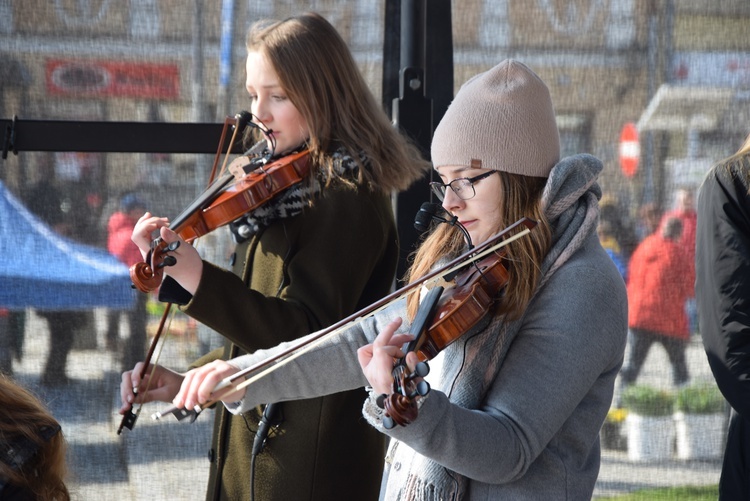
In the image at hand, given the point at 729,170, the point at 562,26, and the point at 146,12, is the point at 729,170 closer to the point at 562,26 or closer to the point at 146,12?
the point at 562,26

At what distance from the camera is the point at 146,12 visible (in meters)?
2.45

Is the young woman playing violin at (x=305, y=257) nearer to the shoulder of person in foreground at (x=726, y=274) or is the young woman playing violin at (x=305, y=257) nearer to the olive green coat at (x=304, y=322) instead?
the olive green coat at (x=304, y=322)

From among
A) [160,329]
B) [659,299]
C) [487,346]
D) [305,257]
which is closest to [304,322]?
[305,257]

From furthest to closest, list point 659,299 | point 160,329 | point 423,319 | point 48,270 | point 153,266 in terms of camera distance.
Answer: point 659,299, point 48,270, point 160,329, point 153,266, point 423,319

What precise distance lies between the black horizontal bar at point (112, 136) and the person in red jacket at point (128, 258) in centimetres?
20

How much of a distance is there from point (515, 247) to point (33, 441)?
0.82 meters

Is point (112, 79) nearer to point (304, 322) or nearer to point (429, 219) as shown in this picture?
point (304, 322)

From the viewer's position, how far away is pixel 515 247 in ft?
4.90

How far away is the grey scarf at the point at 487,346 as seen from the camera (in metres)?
1.42

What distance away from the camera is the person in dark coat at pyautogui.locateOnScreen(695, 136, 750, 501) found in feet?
5.99

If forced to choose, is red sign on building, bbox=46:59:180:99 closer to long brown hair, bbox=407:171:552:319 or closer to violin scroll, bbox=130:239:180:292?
violin scroll, bbox=130:239:180:292

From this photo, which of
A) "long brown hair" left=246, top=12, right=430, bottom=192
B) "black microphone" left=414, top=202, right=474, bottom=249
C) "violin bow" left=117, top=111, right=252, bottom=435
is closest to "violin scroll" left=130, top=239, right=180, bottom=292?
"violin bow" left=117, top=111, right=252, bottom=435

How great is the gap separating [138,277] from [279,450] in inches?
18.3

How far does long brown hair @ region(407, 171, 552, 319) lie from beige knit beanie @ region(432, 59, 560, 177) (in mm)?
30
